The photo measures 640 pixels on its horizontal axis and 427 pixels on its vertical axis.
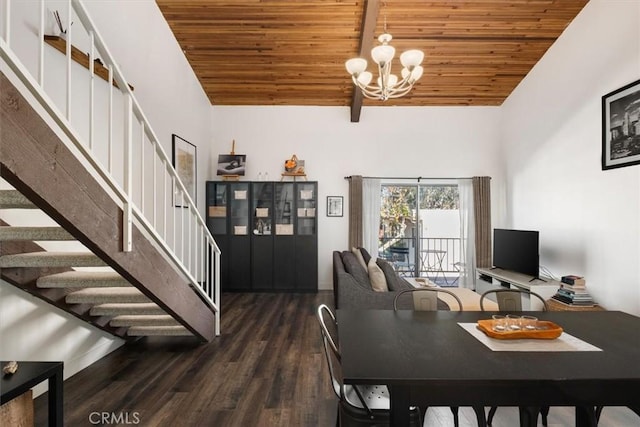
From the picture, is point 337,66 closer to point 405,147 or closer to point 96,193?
point 405,147

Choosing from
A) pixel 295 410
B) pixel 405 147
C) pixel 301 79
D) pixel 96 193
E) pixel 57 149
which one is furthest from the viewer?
pixel 405 147

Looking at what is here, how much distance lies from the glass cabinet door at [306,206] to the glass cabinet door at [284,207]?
130mm

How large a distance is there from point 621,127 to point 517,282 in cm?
210

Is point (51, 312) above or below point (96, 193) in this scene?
below

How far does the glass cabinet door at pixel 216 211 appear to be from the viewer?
593 centimetres

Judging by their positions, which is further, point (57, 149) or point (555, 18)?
point (555, 18)

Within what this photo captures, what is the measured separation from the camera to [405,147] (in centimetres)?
623

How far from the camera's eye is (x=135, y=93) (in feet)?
12.3

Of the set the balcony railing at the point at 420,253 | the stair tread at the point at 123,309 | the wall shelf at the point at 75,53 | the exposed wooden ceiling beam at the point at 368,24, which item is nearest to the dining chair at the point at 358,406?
the stair tread at the point at 123,309

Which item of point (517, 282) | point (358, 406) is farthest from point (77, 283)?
point (517, 282)

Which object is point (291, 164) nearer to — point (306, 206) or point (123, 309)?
point (306, 206)

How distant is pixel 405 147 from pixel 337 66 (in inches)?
76.2

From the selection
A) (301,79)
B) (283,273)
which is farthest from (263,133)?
(283,273)

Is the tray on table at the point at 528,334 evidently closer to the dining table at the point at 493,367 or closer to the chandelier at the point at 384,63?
the dining table at the point at 493,367
